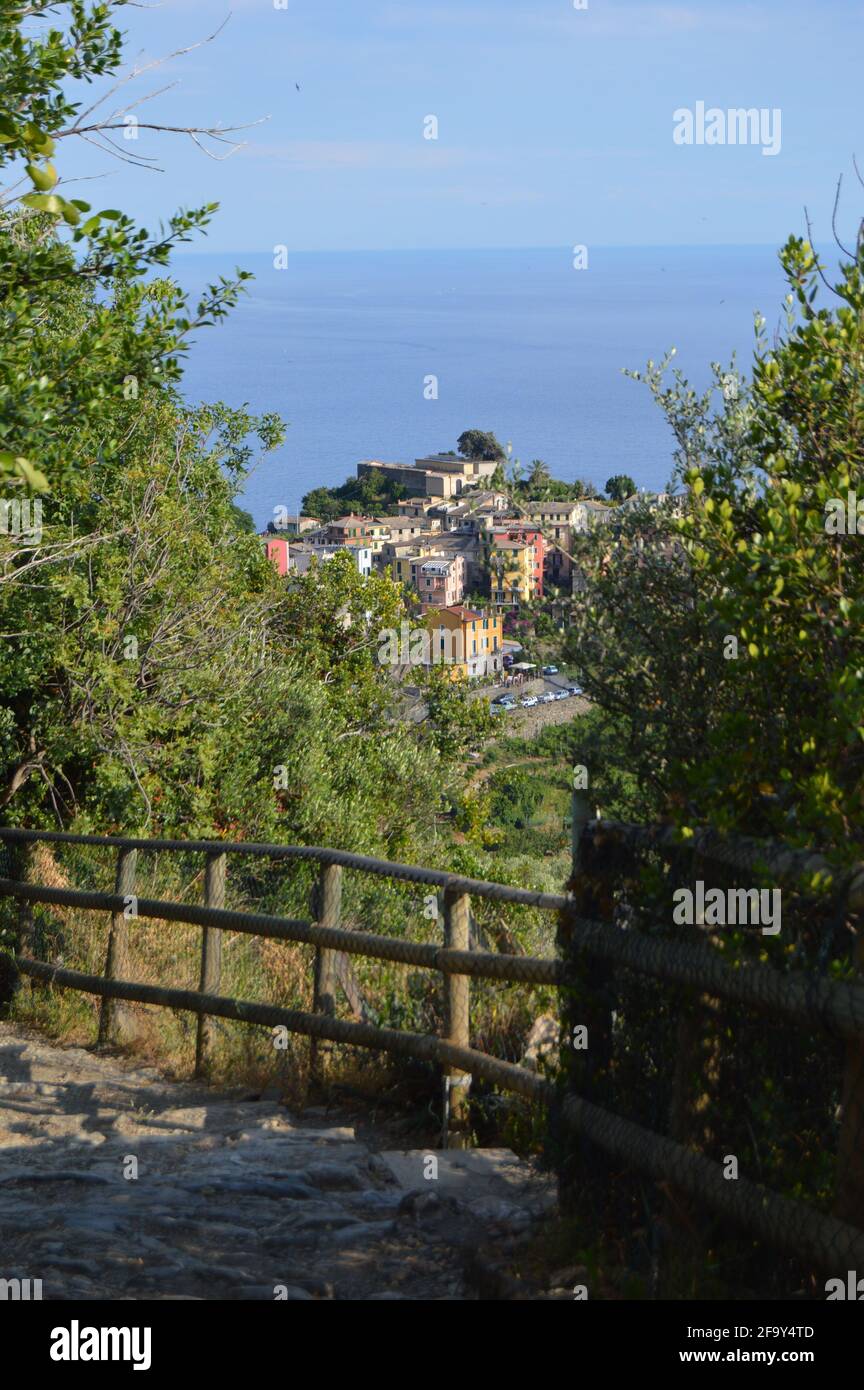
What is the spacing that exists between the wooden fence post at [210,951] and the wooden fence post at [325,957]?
2.94 feet

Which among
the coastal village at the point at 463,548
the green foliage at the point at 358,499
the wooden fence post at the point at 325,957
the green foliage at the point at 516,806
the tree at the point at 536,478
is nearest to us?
the coastal village at the point at 463,548

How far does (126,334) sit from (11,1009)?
4.71m

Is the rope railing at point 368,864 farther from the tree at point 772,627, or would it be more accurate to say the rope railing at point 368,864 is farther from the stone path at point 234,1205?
the stone path at point 234,1205

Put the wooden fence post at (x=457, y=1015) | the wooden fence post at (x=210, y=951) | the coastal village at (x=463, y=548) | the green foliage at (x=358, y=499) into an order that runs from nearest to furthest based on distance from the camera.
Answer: the wooden fence post at (x=457, y=1015), the coastal village at (x=463, y=548), the wooden fence post at (x=210, y=951), the green foliage at (x=358, y=499)

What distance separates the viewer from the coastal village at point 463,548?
6418 millimetres

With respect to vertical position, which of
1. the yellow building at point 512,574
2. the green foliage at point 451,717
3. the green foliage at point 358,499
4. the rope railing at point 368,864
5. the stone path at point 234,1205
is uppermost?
the green foliage at point 358,499

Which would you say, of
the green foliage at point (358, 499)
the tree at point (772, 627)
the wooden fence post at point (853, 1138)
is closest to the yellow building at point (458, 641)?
the tree at point (772, 627)

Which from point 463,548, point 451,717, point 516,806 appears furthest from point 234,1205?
point 463,548

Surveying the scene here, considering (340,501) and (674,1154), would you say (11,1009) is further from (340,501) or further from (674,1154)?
(340,501)

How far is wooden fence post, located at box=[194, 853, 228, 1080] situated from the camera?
7543 millimetres

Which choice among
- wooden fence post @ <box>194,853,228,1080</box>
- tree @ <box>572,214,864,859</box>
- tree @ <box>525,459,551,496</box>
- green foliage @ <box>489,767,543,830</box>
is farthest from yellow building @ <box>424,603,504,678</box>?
tree @ <box>572,214,864,859</box>

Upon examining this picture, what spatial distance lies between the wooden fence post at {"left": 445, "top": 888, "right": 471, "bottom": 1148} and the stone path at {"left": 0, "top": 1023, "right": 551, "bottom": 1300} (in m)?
0.34

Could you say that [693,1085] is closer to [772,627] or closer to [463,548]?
[772,627]
